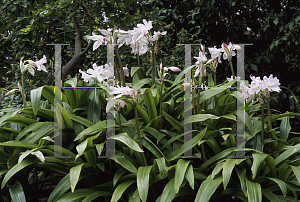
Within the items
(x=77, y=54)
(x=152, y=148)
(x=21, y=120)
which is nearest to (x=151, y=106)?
(x=152, y=148)

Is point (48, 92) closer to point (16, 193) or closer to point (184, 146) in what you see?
point (16, 193)

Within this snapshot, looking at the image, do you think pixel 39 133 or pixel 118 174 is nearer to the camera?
pixel 118 174

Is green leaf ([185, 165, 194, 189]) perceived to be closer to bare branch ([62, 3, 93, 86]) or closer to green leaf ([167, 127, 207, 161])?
green leaf ([167, 127, 207, 161])

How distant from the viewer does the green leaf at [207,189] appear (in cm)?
104

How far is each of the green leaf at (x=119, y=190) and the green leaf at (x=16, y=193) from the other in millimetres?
446

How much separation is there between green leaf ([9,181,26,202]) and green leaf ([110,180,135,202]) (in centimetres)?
45

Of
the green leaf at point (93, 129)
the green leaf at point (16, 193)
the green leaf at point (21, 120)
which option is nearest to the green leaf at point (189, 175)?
the green leaf at point (93, 129)

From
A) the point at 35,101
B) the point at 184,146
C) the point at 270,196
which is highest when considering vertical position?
the point at 35,101

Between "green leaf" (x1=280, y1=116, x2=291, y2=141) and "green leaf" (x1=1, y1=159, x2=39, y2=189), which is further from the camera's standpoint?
"green leaf" (x1=280, y1=116, x2=291, y2=141)

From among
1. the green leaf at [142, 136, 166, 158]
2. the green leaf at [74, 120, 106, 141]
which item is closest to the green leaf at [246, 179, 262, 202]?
the green leaf at [142, 136, 166, 158]

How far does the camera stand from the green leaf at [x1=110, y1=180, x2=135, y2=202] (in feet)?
3.51

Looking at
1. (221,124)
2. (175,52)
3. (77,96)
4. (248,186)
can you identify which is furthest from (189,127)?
(175,52)

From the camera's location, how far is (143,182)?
1.06 metres

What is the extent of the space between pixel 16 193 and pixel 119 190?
509 millimetres
